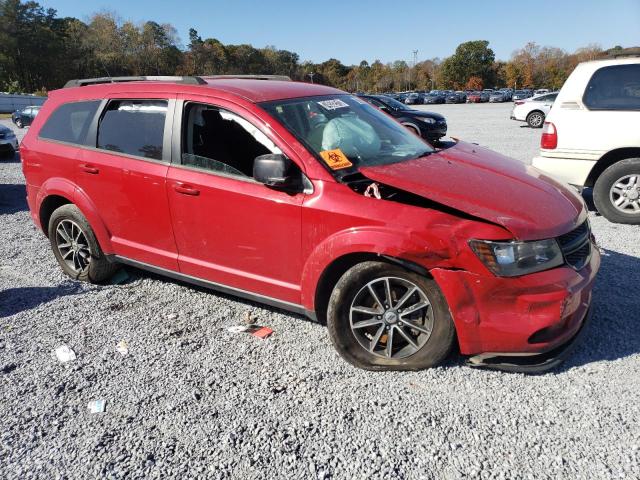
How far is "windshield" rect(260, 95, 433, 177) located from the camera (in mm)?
3209

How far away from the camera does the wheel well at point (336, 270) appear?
275cm

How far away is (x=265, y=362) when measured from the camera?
318 cm

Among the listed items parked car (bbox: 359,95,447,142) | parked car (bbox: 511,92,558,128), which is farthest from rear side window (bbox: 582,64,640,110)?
parked car (bbox: 511,92,558,128)

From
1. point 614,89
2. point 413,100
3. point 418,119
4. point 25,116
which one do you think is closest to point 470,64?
point 413,100

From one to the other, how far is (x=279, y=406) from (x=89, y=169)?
2682 millimetres

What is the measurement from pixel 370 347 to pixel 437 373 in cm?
44

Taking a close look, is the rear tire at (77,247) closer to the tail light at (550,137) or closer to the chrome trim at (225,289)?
the chrome trim at (225,289)

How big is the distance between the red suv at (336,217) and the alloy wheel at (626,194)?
293cm

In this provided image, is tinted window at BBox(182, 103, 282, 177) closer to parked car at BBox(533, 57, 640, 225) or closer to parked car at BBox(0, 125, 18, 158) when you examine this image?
parked car at BBox(533, 57, 640, 225)

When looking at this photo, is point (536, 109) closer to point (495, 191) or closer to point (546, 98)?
point (546, 98)

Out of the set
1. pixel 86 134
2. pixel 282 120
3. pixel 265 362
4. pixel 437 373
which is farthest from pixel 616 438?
pixel 86 134

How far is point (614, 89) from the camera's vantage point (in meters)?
5.77

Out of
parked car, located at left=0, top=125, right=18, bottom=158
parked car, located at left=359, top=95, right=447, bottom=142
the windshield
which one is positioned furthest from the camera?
parked car, located at left=359, top=95, right=447, bottom=142

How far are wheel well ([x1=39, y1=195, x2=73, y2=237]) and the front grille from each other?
4.20m
